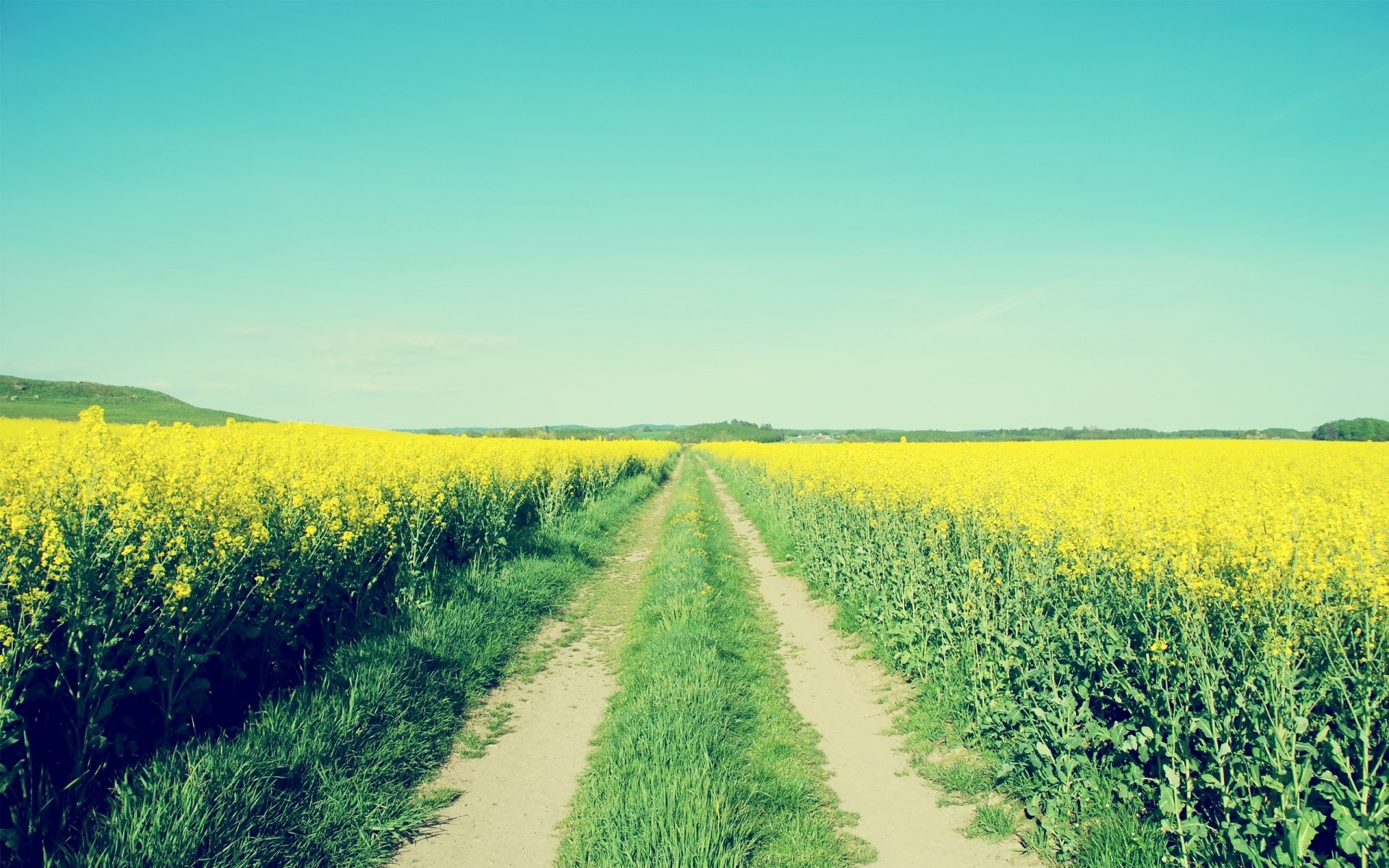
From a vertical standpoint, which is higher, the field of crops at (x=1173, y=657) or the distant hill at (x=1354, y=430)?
the distant hill at (x=1354, y=430)

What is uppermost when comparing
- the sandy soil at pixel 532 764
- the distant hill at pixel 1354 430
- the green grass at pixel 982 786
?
the distant hill at pixel 1354 430

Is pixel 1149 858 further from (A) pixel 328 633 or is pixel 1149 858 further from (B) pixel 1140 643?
(A) pixel 328 633

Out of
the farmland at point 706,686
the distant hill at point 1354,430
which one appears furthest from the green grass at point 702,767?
the distant hill at point 1354,430

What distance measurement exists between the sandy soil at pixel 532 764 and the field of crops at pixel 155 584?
6.68 feet

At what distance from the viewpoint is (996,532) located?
734 centimetres

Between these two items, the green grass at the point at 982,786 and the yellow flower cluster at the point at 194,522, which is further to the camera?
the yellow flower cluster at the point at 194,522

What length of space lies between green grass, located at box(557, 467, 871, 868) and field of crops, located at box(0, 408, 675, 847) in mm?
3136

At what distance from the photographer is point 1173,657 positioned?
4371mm

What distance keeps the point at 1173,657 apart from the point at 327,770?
6.05 meters

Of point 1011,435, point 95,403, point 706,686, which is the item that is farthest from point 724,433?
point 706,686

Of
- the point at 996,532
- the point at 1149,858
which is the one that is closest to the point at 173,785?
the point at 1149,858

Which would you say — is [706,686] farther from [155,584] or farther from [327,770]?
[155,584]

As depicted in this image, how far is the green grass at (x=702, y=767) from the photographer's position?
4160mm

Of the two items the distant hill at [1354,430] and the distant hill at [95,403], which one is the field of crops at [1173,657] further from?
the distant hill at [1354,430]
